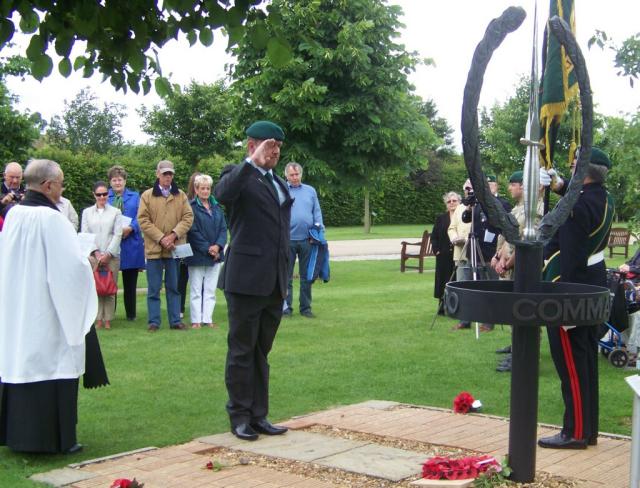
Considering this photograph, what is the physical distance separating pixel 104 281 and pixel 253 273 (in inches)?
236

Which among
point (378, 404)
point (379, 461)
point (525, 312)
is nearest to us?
point (525, 312)

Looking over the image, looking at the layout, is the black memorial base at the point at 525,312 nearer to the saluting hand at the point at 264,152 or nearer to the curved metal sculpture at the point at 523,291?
the curved metal sculpture at the point at 523,291

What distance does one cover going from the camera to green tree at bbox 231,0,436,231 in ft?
67.8

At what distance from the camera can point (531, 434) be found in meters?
5.17

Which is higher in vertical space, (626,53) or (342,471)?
(626,53)

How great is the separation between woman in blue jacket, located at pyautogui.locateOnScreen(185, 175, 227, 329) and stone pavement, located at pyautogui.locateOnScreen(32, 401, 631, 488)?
5511 mm

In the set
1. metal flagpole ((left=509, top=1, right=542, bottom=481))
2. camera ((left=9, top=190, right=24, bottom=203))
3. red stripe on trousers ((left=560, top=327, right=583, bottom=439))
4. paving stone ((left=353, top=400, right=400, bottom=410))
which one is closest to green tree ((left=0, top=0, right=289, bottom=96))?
metal flagpole ((left=509, top=1, right=542, bottom=481))

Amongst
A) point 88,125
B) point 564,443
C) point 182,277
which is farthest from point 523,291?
point 88,125

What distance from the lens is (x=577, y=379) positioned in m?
6.21

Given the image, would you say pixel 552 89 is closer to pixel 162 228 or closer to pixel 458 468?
pixel 458 468

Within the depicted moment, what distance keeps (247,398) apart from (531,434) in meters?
2.35

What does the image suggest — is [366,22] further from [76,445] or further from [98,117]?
[98,117]

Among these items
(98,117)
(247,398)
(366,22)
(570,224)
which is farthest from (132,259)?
(98,117)

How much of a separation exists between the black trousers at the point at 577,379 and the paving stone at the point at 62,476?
324cm
